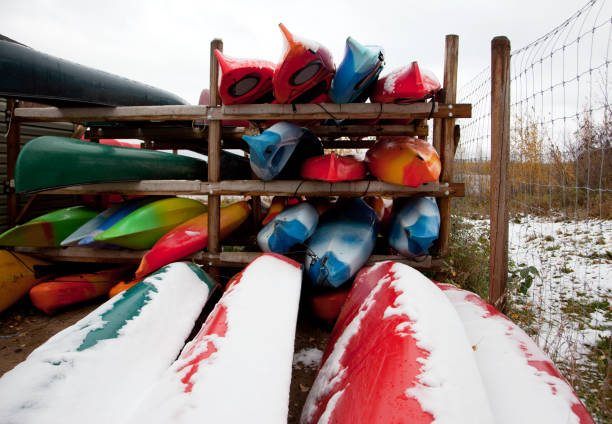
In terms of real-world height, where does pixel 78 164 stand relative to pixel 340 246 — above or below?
above

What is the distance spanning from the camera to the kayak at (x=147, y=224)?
8.43 feet

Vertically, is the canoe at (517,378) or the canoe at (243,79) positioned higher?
the canoe at (243,79)

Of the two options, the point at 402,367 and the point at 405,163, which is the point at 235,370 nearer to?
the point at 402,367

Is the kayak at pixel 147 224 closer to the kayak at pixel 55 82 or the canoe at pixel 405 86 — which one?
the kayak at pixel 55 82

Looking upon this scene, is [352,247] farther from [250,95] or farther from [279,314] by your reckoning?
[250,95]

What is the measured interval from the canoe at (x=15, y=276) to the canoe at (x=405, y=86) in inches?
123

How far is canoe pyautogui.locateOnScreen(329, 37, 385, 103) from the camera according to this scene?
2.34 metres

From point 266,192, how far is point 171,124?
6.86 feet

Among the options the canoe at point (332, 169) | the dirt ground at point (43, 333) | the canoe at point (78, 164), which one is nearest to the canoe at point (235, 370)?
the dirt ground at point (43, 333)

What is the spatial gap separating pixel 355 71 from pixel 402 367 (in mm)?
1994

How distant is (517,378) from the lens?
1.11 m

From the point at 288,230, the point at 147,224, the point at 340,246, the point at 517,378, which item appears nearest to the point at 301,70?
the point at 288,230

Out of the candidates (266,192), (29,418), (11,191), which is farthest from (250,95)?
(11,191)

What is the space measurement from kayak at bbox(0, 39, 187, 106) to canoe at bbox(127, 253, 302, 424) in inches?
88.5
